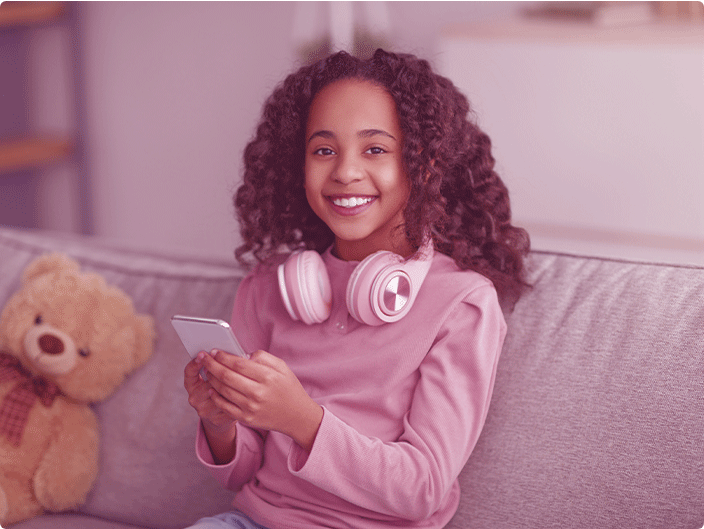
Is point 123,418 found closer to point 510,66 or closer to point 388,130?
point 388,130

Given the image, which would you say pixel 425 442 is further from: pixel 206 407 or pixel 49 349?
pixel 49 349

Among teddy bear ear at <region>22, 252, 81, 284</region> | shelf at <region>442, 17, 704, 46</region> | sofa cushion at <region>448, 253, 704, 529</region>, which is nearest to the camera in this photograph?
sofa cushion at <region>448, 253, 704, 529</region>

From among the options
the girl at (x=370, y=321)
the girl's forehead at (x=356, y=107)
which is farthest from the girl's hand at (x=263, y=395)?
the girl's forehead at (x=356, y=107)

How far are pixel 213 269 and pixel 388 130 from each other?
0.57 m

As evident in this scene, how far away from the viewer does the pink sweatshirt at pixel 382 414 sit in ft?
3.06

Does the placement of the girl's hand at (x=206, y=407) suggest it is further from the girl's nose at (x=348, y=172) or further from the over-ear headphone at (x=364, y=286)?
the girl's nose at (x=348, y=172)

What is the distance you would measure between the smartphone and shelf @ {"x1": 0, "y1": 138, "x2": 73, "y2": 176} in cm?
216

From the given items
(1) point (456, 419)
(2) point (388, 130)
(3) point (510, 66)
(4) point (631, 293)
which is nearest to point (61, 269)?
(2) point (388, 130)

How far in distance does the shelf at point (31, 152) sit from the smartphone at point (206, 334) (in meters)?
2.16

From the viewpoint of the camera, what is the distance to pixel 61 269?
4.44 ft

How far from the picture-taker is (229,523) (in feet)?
A: 3.49

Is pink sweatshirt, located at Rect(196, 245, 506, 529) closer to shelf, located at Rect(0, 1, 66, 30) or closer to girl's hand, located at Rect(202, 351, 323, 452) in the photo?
girl's hand, located at Rect(202, 351, 323, 452)

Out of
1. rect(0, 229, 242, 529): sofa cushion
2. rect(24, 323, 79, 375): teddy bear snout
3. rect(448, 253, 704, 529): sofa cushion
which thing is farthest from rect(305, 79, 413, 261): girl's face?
rect(24, 323, 79, 375): teddy bear snout

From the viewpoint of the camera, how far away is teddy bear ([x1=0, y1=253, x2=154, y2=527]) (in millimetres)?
1239
